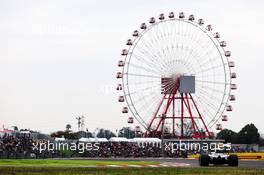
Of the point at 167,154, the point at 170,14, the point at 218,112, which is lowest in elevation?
the point at 167,154

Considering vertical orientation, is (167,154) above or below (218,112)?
below

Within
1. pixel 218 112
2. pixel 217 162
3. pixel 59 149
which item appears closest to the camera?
pixel 217 162

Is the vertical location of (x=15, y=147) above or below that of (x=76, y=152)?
above

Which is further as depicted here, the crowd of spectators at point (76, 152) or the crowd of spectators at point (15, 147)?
the crowd of spectators at point (76, 152)

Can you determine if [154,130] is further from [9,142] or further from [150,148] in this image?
[9,142]

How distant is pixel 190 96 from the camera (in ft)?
319

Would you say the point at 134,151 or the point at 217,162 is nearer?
the point at 217,162

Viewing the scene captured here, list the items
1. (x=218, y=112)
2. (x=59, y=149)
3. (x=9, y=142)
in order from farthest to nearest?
(x=218, y=112)
(x=59, y=149)
(x=9, y=142)

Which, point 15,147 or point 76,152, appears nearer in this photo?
point 15,147

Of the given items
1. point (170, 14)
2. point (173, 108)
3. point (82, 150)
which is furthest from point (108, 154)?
point (170, 14)

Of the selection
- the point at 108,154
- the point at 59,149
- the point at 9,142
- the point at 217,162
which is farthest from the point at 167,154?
the point at 217,162

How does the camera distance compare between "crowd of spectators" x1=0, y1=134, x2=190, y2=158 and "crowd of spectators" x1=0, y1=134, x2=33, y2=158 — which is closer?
"crowd of spectators" x1=0, y1=134, x2=33, y2=158

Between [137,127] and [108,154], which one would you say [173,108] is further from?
[108,154]

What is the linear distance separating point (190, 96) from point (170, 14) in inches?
467
